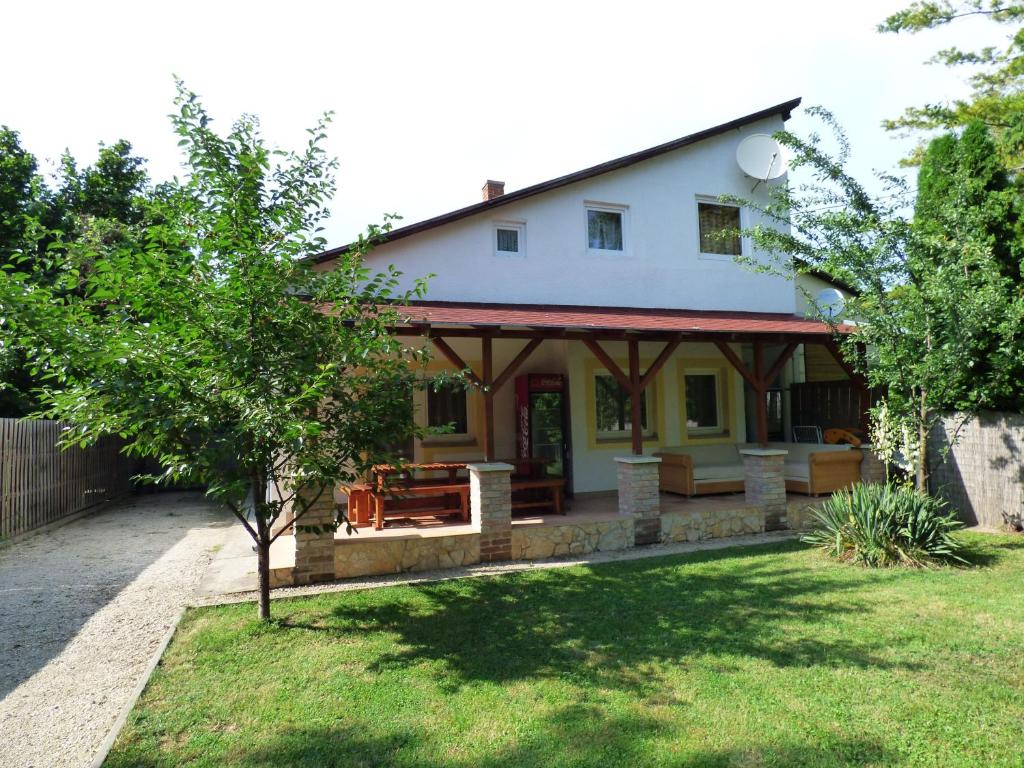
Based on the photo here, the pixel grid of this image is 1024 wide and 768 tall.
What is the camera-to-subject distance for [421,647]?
16.3 ft

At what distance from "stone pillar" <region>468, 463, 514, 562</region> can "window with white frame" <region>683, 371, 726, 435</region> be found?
5.60 meters

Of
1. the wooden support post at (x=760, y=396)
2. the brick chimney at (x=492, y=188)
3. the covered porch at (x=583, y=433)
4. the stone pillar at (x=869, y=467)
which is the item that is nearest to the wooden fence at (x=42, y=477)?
the covered porch at (x=583, y=433)

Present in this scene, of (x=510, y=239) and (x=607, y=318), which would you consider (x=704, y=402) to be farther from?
(x=510, y=239)

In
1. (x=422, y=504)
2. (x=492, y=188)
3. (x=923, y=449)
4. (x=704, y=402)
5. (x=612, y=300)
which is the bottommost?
(x=422, y=504)

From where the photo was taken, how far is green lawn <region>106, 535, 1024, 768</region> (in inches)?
133

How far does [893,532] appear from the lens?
7.27m

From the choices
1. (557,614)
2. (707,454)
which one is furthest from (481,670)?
(707,454)

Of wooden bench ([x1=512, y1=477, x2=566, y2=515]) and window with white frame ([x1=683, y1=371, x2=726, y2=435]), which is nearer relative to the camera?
wooden bench ([x1=512, y1=477, x2=566, y2=515])

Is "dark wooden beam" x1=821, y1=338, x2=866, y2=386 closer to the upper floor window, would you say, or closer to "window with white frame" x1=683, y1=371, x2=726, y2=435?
"window with white frame" x1=683, y1=371, x2=726, y2=435

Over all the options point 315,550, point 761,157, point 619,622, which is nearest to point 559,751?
point 619,622

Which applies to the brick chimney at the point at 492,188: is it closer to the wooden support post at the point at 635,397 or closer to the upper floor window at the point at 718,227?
the upper floor window at the point at 718,227

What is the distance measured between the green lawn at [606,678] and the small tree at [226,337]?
1.27 m

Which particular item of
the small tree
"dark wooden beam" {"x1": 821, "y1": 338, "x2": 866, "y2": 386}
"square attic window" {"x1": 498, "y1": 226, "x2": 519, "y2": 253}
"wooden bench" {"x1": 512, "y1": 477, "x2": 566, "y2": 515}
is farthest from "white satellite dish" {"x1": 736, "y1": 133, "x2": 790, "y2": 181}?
the small tree

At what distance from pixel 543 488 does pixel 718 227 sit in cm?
701
